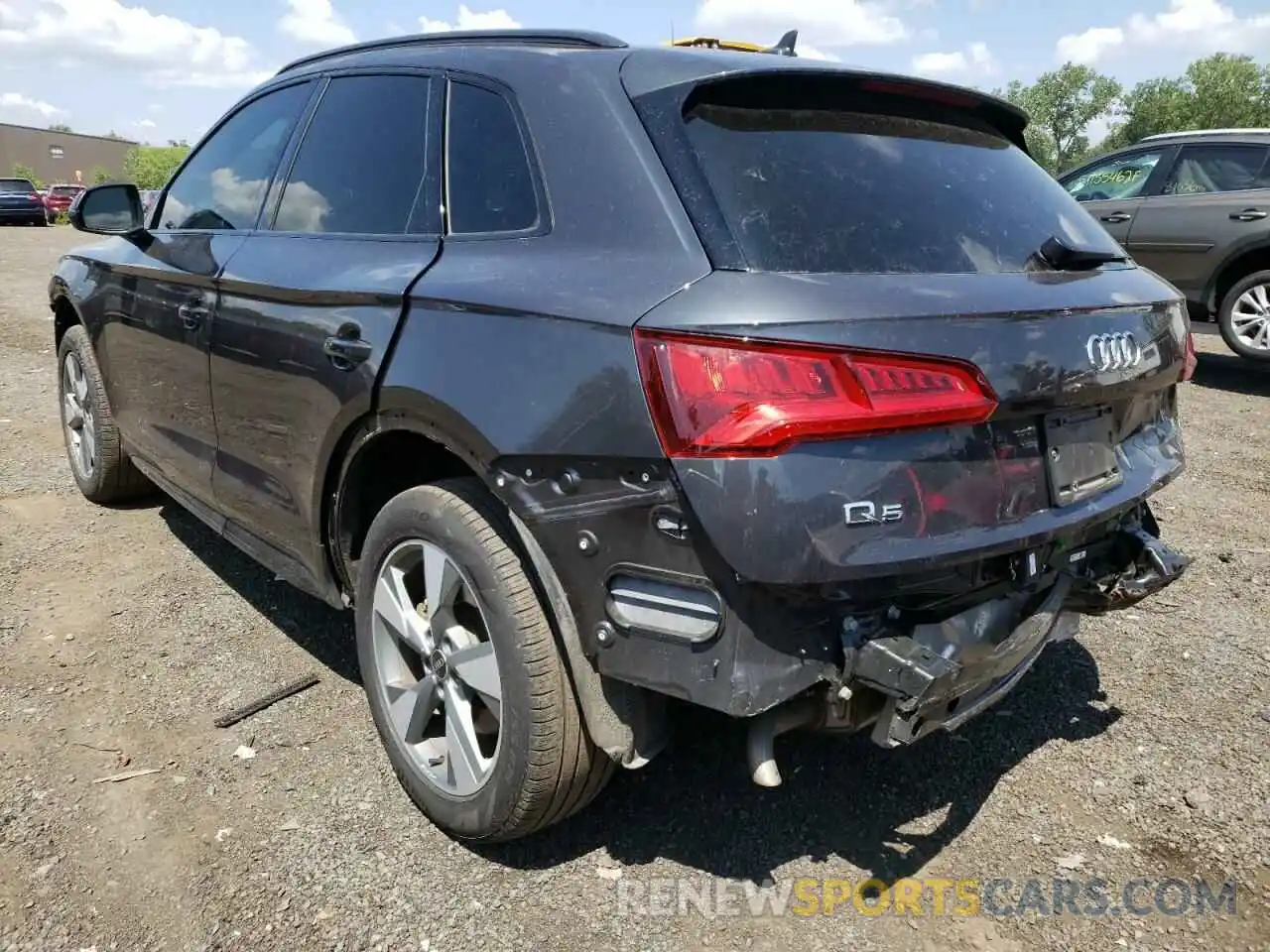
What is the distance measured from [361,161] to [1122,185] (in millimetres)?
7839

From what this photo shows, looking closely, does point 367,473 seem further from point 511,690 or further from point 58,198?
point 58,198

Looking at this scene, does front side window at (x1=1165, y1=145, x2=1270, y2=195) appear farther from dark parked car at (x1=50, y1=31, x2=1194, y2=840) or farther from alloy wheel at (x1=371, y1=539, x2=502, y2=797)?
alloy wheel at (x1=371, y1=539, x2=502, y2=797)

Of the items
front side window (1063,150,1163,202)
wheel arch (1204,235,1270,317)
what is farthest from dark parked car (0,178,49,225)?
wheel arch (1204,235,1270,317)

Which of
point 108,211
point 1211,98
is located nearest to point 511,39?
point 108,211

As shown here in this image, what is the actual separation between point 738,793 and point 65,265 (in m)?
4.00

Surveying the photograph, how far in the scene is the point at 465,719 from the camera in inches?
92.0

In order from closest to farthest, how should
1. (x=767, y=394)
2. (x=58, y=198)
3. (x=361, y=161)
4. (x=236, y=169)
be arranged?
1. (x=767, y=394)
2. (x=361, y=161)
3. (x=236, y=169)
4. (x=58, y=198)

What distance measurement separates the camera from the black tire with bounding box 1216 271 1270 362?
7.42 meters

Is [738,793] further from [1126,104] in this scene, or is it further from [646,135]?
[1126,104]

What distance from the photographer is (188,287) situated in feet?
10.8

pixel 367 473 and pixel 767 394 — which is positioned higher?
pixel 767 394

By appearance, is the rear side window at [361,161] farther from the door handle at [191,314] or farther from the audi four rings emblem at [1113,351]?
the audi four rings emblem at [1113,351]

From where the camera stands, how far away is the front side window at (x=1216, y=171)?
7809 mm

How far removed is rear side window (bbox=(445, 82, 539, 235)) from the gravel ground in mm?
1499
